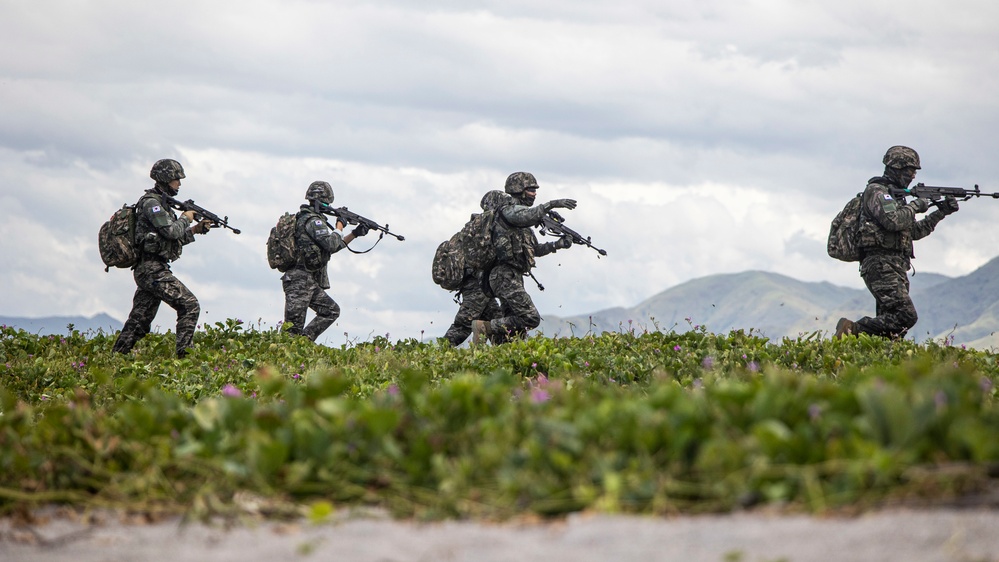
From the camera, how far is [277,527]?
4.36 meters

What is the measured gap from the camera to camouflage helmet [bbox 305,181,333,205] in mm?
17970

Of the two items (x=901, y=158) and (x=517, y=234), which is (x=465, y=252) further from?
(x=901, y=158)

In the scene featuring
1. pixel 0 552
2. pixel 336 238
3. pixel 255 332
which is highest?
pixel 336 238

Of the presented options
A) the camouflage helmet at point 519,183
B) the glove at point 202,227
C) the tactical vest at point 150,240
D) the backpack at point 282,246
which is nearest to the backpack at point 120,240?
the tactical vest at point 150,240

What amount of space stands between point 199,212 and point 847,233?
923 centimetres

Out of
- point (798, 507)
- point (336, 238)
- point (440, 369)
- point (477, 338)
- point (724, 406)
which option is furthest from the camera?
point (336, 238)

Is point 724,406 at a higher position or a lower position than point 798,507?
higher

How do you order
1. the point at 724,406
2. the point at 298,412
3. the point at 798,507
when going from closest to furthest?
the point at 798,507 < the point at 724,406 < the point at 298,412

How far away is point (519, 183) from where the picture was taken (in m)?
16.6

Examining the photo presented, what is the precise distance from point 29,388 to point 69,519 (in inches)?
345

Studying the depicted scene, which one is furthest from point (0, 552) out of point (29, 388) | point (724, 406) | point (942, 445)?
point (29, 388)

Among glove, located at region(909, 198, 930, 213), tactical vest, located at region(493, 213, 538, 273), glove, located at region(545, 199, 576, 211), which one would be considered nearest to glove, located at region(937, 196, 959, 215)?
glove, located at region(909, 198, 930, 213)

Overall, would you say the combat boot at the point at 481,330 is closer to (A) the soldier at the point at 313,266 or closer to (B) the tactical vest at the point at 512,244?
(B) the tactical vest at the point at 512,244

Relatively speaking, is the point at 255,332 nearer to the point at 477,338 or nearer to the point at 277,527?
the point at 477,338
